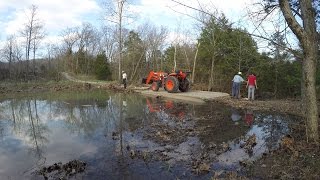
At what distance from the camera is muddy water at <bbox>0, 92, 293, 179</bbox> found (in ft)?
21.9

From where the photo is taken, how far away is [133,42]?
40.3 m

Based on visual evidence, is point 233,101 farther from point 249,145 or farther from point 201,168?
point 201,168

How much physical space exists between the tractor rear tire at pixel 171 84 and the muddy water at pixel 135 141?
5.50 m

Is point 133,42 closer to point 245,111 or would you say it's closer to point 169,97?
point 169,97

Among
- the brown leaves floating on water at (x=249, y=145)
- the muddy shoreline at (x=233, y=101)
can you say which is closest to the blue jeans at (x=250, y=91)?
the muddy shoreline at (x=233, y=101)

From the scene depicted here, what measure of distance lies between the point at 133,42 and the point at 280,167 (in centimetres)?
3510

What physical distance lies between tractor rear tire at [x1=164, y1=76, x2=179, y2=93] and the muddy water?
18.0 feet

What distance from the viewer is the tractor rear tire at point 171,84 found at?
806 inches

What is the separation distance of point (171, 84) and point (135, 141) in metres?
11.9

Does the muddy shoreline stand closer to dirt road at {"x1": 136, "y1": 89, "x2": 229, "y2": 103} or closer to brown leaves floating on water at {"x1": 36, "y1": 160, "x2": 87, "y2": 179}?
dirt road at {"x1": 136, "y1": 89, "x2": 229, "y2": 103}

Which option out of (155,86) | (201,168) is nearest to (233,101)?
(155,86)

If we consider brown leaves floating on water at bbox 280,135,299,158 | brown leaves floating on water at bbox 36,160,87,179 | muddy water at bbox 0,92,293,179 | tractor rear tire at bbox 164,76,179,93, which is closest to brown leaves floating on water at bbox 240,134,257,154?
muddy water at bbox 0,92,293,179

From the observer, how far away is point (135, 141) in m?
9.01

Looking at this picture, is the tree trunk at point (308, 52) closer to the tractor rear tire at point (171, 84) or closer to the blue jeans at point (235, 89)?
the blue jeans at point (235, 89)
